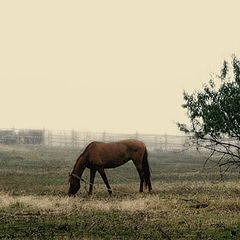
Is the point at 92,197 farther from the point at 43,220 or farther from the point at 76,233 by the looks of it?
the point at 76,233

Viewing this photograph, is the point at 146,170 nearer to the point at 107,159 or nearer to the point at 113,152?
the point at 113,152


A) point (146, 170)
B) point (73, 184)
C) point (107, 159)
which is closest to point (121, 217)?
point (73, 184)

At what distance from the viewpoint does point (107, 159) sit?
14.1m

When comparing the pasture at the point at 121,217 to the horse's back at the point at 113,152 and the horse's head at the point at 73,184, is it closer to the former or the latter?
the horse's head at the point at 73,184

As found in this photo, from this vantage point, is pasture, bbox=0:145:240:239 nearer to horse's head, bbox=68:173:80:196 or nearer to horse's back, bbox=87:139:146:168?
horse's head, bbox=68:173:80:196

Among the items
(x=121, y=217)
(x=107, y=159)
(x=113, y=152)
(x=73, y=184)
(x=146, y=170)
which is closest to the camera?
(x=121, y=217)

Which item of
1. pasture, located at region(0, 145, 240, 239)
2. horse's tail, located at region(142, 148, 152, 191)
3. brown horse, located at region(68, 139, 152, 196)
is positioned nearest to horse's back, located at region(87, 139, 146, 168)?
brown horse, located at region(68, 139, 152, 196)

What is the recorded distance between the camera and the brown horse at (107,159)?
13.5m

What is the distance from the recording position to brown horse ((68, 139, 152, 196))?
13.5 meters

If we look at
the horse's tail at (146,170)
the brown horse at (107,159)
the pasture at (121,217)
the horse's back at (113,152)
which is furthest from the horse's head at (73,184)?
the horse's tail at (146,170)

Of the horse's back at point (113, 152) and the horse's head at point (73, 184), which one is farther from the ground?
the horse's back at point (113, 152)

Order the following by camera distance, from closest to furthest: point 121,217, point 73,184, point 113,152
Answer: point 121,217 → point 73,184 → point 113,152

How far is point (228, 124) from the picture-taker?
1073 centimetres

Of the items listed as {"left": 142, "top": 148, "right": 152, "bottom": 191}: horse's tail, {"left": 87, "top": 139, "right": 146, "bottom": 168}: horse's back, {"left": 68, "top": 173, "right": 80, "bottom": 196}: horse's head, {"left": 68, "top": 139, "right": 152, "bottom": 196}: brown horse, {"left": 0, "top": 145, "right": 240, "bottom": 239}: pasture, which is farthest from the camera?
{"left": 142, "top": 148, "right": 152, "bottom": 191}: horse's tail
